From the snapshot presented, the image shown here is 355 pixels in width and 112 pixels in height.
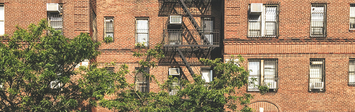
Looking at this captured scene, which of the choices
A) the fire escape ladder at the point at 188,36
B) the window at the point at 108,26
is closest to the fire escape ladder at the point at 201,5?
the fire escape ladder at the point at 188,36

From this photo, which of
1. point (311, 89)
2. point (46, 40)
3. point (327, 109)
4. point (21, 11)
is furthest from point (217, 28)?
point (21, 11)

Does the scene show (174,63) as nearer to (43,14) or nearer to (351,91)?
(43,14)

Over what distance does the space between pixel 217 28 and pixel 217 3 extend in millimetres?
1385

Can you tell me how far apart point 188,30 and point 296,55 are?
5.72 m

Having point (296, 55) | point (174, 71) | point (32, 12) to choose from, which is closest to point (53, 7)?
point (32, 12)

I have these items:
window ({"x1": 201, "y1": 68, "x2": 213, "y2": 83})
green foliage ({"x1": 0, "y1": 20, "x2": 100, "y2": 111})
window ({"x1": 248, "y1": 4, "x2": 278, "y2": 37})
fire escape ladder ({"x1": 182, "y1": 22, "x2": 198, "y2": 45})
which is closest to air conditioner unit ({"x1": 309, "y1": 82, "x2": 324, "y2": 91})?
window ({"x1": 248, "y1": 4, "x2": 278, "y2": 37})

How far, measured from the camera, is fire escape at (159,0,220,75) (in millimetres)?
15977

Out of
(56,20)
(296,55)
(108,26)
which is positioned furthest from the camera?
(108,26)

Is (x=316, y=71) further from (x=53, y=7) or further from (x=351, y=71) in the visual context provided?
(x=53, y=7)

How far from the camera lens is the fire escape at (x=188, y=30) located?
1598 cm

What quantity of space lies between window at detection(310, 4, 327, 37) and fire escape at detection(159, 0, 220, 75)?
488 centimetres

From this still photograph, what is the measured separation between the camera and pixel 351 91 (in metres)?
14.8

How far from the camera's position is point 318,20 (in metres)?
15.2

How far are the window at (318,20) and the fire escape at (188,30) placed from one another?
488cm
